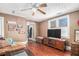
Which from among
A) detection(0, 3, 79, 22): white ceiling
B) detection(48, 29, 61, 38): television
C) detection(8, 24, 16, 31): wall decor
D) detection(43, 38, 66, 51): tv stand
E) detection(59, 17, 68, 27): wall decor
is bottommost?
detection(43, 38, 66, 51): tv stand

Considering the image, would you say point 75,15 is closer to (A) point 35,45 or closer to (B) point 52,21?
(B) point 52,21

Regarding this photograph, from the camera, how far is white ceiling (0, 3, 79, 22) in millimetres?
1916

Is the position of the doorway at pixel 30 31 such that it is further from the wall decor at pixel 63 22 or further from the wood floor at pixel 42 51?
the wall decor at pixel 63 22

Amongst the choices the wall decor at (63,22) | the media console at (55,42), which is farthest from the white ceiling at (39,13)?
the media console at (55,42)

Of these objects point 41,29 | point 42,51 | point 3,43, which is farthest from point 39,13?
point 3,43

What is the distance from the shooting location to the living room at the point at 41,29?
1.94m

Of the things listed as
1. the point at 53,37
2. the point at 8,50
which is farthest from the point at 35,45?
the point at 8,50

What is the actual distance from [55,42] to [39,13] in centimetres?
64

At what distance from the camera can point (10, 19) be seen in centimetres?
196

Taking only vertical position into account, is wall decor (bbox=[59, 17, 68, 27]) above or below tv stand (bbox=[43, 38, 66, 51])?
above

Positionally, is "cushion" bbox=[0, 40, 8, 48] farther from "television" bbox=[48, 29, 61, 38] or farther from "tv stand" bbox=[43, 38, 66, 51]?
"television" bbox=[48, 29, 61, 38]

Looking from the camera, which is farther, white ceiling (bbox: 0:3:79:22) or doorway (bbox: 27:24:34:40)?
doorway (bbox: 27:24:34:40)

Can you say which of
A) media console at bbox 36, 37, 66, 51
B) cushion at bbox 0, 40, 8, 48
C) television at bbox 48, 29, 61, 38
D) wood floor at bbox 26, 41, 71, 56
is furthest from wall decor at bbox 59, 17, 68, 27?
cushion at bbox 0, 40, 8, 48

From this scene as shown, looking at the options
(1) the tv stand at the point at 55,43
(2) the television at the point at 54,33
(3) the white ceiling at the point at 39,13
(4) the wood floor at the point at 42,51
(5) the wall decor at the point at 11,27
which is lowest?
(4) the wood floor at the point at 42,51
